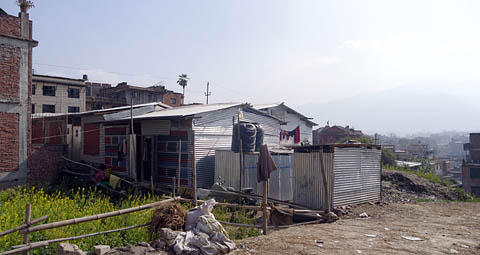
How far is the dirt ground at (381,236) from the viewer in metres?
7.04

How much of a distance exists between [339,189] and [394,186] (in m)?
7.41

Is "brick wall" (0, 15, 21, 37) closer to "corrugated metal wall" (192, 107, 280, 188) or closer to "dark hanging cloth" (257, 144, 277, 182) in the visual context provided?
"corrugated metal wall" (192, 107, 280, 188)

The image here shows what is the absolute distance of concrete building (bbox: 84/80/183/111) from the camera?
42722 mm

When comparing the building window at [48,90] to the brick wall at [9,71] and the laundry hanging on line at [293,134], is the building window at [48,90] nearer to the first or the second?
the brick wall at [9,71]

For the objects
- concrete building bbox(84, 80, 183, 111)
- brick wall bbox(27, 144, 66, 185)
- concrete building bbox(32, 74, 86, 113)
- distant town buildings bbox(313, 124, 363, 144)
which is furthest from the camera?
distant town buildings bbox(313, 124, 363, 144)

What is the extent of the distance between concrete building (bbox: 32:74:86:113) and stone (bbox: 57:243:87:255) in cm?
3554

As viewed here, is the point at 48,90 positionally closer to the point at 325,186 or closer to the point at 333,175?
the point at 333,175

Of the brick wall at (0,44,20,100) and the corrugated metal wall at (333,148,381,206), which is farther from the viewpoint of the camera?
the brick wall at (0,44,20,100)

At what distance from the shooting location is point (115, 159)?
61.8ft

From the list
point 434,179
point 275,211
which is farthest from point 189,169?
point 434,179

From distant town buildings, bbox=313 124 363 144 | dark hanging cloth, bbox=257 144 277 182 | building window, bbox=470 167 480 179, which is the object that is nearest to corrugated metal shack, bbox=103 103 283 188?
dark hanging cloth, bbox=257 144 277 182

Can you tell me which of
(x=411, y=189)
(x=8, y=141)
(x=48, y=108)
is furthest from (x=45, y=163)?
(x=48, y=108)

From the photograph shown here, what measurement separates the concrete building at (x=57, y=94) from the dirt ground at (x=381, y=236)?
116 ft

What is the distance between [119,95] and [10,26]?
1175 inches
